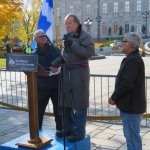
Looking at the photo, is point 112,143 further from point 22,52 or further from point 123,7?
point 123,7

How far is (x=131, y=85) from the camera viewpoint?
490 centimetres

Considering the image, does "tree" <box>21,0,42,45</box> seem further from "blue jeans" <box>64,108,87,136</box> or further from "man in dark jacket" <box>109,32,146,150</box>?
"man in dark jacket" <box>109,32,146,150</box>

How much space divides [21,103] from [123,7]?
7175 cm

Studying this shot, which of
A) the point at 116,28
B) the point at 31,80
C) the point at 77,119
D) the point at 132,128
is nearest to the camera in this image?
the point at 132,128

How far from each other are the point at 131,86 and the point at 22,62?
1.47 m

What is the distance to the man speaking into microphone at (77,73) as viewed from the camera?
528 centimetres

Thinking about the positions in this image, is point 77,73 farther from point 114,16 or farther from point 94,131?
point 114,16

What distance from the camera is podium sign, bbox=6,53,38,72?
502 centimetres

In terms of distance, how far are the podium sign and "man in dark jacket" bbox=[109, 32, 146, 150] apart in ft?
3.70

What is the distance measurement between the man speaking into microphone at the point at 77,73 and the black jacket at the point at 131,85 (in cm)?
55

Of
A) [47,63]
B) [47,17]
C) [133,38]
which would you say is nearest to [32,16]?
[47,17]

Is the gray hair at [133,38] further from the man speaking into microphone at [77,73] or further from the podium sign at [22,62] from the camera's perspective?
the podium sign at [22,62]

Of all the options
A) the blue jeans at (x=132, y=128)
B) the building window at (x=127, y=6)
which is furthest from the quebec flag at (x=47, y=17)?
the building window at (x=127, y=6)

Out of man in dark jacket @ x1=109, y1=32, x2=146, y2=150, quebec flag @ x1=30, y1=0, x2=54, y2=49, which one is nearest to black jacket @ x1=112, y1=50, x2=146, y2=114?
man in dark jacket @ x1=109, y1=32, x2=146, y2=150
